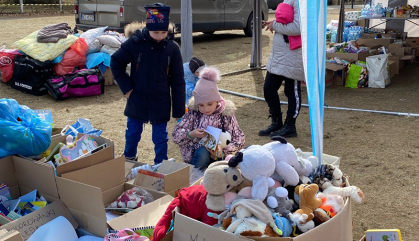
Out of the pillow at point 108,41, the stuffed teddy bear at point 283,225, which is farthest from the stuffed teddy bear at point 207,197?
the pillow at point 108,41

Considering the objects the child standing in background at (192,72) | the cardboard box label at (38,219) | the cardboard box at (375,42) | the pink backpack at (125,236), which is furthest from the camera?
the cardboard box at (375,42)

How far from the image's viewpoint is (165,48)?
340 centimetres

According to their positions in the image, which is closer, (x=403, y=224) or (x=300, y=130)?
(x=403, y=224)

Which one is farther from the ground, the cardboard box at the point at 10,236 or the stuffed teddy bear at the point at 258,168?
the stuffed teddy bear at the point at 258,168

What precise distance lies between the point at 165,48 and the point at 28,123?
1218 mm

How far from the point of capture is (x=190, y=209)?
1932 millimetres

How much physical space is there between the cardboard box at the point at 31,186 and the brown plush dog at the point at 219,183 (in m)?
1.00

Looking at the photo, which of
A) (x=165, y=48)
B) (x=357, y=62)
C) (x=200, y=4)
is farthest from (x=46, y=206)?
(x=200, y=4)

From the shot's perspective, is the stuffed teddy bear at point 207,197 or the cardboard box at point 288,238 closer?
the cardboard box at point 288,238

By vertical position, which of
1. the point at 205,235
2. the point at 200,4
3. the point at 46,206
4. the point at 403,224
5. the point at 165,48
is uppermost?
the point at 200,4

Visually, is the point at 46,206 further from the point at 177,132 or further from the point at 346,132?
the point at 346,132

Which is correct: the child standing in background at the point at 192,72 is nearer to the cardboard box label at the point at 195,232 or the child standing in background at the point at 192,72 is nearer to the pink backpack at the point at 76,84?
the pink backpack at the point at 76,84

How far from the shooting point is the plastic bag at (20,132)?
2.62 m

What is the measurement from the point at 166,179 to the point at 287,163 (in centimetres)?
102
